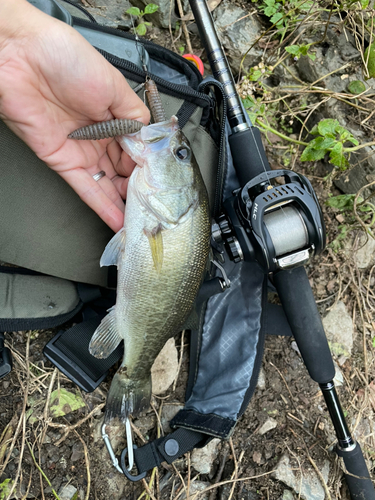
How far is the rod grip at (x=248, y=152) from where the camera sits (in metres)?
2.62

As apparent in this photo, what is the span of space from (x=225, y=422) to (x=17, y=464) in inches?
59.7

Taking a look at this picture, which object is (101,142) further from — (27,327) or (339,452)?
(339,452)

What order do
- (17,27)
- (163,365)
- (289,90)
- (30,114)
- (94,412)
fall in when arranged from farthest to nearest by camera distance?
1. (289,90)
2. (163,365)
3. (94,412)
4. (30,114)
5. (17,27)

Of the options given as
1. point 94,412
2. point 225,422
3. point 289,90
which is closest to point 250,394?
point 225,422

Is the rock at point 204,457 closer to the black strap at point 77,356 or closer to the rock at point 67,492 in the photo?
the rock at point 67,492

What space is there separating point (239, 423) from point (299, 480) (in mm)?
649

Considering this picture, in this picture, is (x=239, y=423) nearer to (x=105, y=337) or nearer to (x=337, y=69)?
(x=105, y=337)

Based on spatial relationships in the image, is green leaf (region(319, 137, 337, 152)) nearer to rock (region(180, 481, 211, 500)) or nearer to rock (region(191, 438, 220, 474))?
rock (region(191, 438, 220, 474))

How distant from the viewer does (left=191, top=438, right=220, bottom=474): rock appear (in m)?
2.94

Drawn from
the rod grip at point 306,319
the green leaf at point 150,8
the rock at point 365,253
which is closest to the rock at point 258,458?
the rod grip at point 306,319

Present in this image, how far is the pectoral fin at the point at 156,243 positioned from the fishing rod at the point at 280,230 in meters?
0.52

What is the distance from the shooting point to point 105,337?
7.78 feet

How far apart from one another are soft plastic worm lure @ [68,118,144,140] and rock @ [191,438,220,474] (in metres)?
2.50

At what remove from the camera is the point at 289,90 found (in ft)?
11.3
